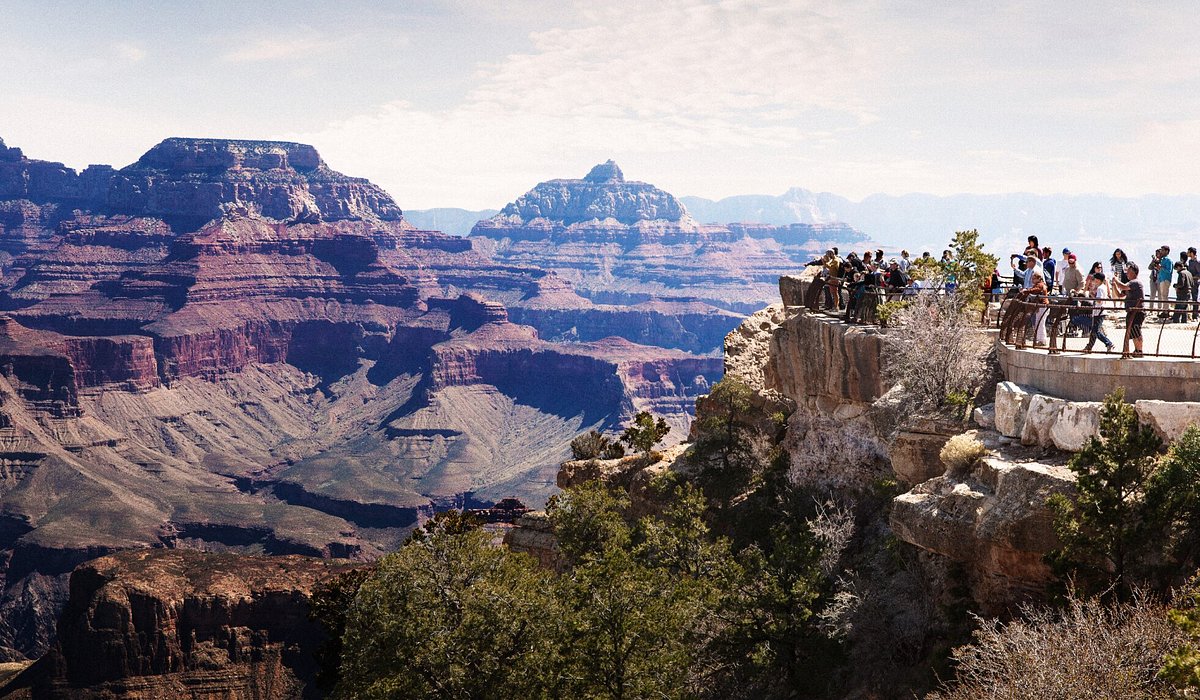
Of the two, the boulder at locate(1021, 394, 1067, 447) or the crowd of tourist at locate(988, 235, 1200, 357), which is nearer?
the boulder at locate(1021, 394, 1067, 447)

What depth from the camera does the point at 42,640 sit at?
419 feet

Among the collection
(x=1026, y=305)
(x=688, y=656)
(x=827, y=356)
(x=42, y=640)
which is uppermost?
(x=1026, y=305)

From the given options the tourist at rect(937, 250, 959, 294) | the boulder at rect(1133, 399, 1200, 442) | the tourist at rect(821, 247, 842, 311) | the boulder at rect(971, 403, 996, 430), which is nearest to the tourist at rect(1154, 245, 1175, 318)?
the tourist at rect(937, 250, 959, 294)

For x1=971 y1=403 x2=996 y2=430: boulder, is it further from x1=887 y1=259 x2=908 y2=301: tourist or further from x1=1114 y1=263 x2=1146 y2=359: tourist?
x1=887 y1=259 x2=908 y2=301: tourist

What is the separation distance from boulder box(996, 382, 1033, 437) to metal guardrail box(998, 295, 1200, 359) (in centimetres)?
126

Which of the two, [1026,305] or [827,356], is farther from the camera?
[827,356]

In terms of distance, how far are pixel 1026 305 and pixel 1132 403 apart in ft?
13.4

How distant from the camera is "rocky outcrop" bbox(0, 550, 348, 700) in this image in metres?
76.1

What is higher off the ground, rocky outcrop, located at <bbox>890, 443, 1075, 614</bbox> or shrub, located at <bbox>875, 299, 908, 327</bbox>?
shrub, located at <bbox>875, 299, 908, 327</bbox>

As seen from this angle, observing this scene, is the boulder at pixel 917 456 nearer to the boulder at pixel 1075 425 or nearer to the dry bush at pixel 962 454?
the dry bush at pixel 962 454

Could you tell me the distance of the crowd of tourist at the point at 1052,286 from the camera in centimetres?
2666

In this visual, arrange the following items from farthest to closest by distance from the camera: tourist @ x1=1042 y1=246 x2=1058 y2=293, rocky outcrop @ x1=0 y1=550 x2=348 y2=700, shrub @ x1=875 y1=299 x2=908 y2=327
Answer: rocky outcrop @ x1=0 y1=550 x2=348 y2=700, shrub @ x1=875 y1=299 x2=908 y2=327, tourist @ x1=1042 y1=246 x2=1058 y2=293

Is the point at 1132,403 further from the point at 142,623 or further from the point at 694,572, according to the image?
the point at 142,623

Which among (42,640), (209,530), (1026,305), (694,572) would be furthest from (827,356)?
(209,530)
